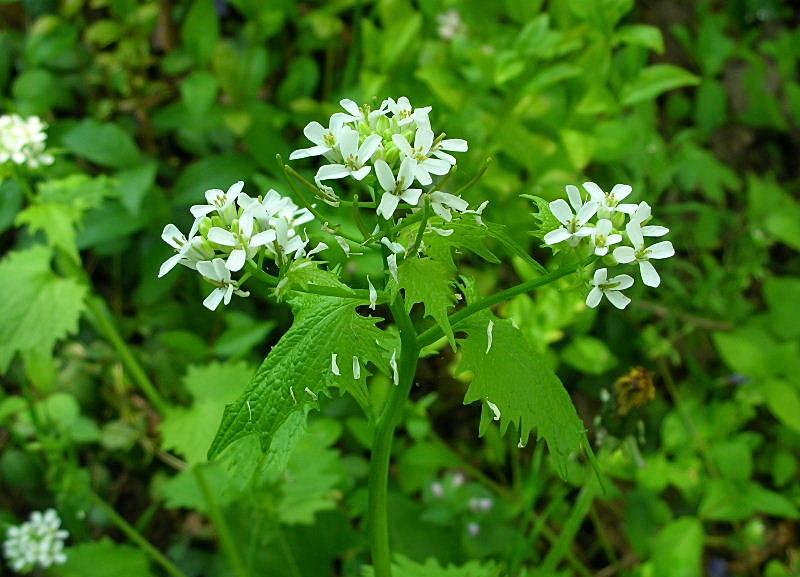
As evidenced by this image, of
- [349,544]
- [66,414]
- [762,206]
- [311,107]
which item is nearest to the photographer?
[349,544]

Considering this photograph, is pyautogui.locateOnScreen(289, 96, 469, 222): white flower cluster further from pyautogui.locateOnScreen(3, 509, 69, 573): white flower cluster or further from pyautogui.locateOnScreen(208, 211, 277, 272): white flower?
pyautogui.locateOnScreen(3, 509, 69, 573): white flower cluster

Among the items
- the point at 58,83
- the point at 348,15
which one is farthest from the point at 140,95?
the point at 348,15

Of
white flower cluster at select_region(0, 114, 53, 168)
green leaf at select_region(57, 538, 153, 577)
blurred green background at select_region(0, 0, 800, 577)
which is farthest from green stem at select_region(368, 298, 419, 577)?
white flower cluster at select_region(0, 114, 53, 168)

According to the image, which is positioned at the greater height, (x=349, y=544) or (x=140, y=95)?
(x=140, y=95)

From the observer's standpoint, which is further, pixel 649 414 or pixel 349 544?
pixel 649 414

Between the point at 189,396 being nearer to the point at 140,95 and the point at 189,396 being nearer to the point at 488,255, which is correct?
the point at 140,95

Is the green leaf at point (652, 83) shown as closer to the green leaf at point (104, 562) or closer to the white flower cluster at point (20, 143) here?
the white flower cluster at point (20, 143)
